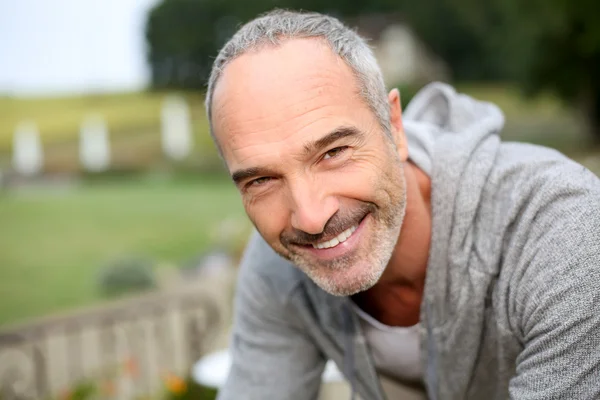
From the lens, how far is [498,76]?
892 inches

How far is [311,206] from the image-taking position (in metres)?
1.59

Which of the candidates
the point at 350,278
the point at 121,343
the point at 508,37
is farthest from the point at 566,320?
the point at 508,37

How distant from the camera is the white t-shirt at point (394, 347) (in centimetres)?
199

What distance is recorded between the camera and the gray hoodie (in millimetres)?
1464

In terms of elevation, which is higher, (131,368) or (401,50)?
(131,368)

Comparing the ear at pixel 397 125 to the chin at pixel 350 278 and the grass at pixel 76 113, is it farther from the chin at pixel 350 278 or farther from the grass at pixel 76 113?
the grass at pixel 76 113

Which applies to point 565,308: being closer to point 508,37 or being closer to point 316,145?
point 316,145

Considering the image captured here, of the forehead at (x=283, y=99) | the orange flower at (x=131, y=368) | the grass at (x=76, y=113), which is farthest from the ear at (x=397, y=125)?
the grass at (x=76, y=113)

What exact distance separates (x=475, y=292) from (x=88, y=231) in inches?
533

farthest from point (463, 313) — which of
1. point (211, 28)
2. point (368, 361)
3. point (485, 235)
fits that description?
point (211, 28)

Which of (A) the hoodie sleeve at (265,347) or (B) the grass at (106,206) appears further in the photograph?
(B) the grass at (106,206)

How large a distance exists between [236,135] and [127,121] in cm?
1727

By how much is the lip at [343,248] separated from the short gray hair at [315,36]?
0.86ft

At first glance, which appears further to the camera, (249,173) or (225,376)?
(225,376)
